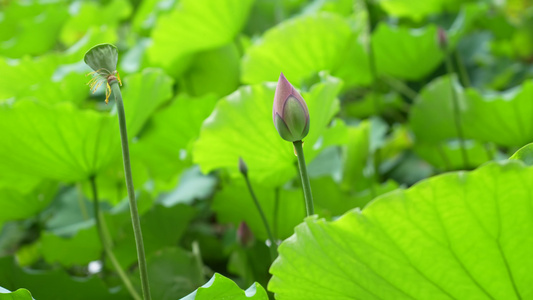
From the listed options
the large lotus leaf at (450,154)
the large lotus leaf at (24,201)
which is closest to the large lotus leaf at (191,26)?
the large lotus leaf at (24,201)

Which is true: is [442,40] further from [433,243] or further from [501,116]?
[433,243]

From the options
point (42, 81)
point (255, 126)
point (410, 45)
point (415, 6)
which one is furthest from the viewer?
point (415, 6)

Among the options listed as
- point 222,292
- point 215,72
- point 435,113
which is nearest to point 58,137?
point 222,292

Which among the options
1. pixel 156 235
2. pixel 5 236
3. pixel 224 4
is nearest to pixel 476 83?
pixel 224 4

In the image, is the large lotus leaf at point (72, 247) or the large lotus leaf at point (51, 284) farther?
the large lotus leaf at point (72, 247)

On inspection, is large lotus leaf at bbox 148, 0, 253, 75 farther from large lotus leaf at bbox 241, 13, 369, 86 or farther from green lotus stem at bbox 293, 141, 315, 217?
green lotus stem at bbox 293, 141, 315, 217

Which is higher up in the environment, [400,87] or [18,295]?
[18,295]

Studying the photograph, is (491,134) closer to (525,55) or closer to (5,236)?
(525,55)

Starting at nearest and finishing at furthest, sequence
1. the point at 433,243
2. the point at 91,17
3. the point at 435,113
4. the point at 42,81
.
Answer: the point at 433,243, the point at 42,81, the point at 435,113, the point at 91,17

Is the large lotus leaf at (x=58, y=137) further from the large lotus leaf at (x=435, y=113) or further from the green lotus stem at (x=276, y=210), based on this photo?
the large lotus leaf at (x=435, y=113)
